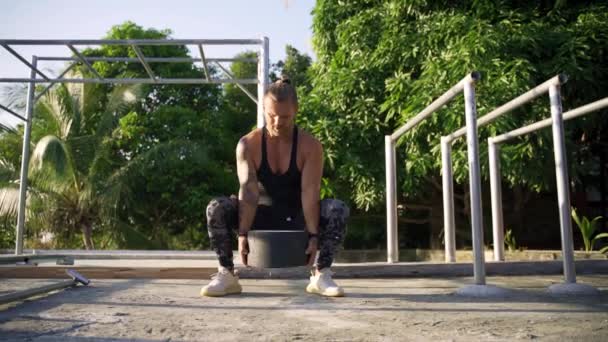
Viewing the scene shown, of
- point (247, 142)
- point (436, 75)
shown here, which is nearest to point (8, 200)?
point (436, 75)

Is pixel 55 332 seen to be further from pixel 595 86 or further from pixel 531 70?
pixel 595 86

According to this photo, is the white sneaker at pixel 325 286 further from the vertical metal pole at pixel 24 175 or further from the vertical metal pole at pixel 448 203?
the vertical metal pole at pixel 24 175

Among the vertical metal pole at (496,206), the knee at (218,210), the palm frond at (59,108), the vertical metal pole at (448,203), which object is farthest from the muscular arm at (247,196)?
the palm frond at (59,108)

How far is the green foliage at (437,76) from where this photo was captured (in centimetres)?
612

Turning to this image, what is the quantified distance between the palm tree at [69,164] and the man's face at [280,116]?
26.2 feet

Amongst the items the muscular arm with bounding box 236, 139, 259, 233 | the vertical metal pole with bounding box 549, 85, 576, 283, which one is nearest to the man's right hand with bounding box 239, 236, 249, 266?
the muscular arm with bounding box 236, 139, 259, 233

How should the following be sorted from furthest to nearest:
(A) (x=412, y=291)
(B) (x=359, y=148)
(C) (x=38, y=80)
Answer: (B) (x=359, y=148) < (C) (x=38, y=80) < (A) (x=412, y=291)

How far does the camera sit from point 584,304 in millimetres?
2141

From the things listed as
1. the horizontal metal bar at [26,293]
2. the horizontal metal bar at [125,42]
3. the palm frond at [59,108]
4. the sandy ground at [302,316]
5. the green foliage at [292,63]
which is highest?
the green foliage at [292,63]

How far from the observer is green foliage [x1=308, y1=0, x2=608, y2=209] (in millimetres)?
6125

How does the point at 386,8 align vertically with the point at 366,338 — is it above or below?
above

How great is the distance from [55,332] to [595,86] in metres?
6.89

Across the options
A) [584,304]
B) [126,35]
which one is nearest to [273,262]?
[584,304]

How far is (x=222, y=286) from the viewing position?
8.21 feet
